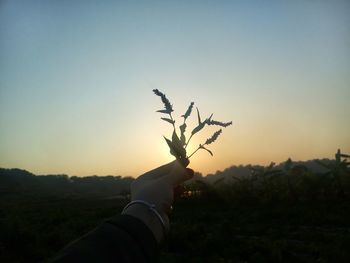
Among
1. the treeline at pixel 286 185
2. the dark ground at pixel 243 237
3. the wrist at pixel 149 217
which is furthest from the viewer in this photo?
the treeline at pixel 286 185

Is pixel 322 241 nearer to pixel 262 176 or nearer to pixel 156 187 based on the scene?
pixel 156 187

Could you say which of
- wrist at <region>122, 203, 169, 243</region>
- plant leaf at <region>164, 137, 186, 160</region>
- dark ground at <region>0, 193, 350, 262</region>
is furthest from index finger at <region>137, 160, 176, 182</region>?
dark ground at <region>0, 193, 350, 262</region>

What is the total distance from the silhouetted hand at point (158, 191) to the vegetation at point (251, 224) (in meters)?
0.45

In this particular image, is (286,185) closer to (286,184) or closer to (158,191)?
(286,184)

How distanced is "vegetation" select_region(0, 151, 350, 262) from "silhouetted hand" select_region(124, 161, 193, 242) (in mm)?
449

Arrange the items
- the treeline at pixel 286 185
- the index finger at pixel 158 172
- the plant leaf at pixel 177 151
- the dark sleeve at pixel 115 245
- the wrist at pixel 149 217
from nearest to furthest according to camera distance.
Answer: the dark sleeve at pixel 115 245 → the wrist at pixel 149 217 → the index finger at pixel 158 172 → the plant leaf at pixel 177 151 → the treeline at pixel 286 185

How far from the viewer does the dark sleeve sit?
1.24m

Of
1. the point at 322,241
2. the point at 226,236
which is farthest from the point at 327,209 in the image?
the point at 226,236

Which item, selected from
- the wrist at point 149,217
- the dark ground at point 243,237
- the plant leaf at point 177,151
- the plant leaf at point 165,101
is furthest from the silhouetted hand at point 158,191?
the dark ground at point 243,237

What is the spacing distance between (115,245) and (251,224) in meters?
11.5

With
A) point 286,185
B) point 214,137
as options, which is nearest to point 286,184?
point 286,185

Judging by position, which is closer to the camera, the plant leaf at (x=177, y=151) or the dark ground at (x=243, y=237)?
the plant leaf at (x=177, y=151)

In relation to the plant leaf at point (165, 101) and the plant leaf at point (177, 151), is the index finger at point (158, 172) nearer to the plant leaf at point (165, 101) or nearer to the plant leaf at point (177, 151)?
the plant leaf at point (177, 151)

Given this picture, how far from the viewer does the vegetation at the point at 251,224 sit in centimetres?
836
